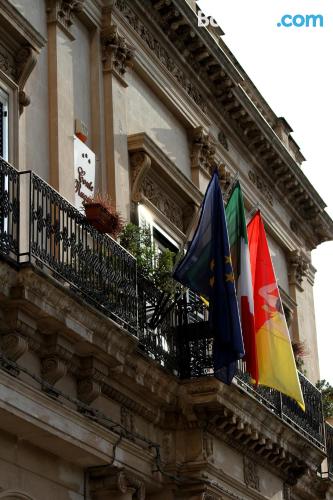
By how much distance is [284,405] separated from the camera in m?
17.9

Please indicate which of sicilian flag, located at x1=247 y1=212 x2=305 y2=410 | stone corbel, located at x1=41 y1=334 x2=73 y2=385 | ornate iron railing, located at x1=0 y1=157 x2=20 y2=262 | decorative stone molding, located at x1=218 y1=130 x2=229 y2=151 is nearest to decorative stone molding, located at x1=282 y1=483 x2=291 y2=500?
sicilian flag, located at x1=247 y1=212 x2=305 y2=410

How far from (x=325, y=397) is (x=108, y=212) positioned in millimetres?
8393

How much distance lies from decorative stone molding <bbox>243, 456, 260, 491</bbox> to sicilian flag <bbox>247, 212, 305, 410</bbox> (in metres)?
0.96

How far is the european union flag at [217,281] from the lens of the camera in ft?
47.7

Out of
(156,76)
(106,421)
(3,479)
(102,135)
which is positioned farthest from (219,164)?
(3,479)

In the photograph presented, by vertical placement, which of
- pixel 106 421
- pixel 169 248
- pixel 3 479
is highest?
pixel 169 248

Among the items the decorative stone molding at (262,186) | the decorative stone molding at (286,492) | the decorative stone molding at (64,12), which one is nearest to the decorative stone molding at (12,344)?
the decorative stone molding at (64,12)

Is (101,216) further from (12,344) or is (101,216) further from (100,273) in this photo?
(12,344)

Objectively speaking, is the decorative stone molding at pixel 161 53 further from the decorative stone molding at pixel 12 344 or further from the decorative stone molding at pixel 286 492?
the decorative stone molding at pixel 12 344

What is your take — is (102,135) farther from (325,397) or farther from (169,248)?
(325,397)

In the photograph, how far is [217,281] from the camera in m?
14.9

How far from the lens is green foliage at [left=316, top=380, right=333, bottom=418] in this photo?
2139 centimetres

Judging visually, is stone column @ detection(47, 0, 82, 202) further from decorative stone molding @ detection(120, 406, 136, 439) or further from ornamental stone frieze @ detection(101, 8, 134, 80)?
decorative stone molding @ detection(120, 406, 136, 439)

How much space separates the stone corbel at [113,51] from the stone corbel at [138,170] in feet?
3.37
